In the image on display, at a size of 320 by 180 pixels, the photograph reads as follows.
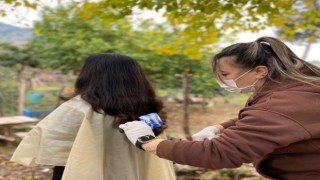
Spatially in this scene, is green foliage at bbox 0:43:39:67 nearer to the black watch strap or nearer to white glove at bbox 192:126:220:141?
white glove at bbox 192:126:220:141

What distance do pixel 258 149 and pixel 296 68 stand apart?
0.41m

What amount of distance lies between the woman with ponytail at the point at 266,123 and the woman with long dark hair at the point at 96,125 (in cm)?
23

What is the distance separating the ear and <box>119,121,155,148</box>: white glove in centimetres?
49

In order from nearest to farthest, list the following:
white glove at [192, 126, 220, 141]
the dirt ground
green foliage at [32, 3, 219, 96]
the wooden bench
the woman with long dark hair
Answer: the woman with long dark hair
white glove at [192, 126, 220, 141]
the dirt ground
the wooden bench
green foliage at [32, 3, 219, 96]

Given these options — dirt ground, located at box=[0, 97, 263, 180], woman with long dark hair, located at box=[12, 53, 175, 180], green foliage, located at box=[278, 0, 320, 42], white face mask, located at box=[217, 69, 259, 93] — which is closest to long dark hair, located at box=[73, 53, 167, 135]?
woman with long dark hair, located at box=[12, 53, 175, 180]

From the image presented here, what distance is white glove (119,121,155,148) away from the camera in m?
1.53

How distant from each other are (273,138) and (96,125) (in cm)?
90

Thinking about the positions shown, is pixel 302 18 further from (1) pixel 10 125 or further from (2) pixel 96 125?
(1) pixel 10 125

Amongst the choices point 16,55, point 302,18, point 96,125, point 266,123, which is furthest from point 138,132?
point 16,55

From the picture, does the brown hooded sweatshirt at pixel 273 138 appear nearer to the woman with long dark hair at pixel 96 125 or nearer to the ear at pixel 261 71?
the ear at pixel 261 71

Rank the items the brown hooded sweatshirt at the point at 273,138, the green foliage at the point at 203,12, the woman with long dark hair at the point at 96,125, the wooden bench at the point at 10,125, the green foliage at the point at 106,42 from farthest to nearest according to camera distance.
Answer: the green foliage at the point at 106,42, the wooden bench at the point at 10,125, the green foliage at the point at 203,12, the woman with long dark hair at the point at 96,125, the brown hooded sweatshirt at the point at 273,138

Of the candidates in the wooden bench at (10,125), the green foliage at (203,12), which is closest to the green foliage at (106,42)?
the wooden bench at (10,125)

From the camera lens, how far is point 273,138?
1222 mm

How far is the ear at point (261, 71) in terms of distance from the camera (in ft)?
4.76
